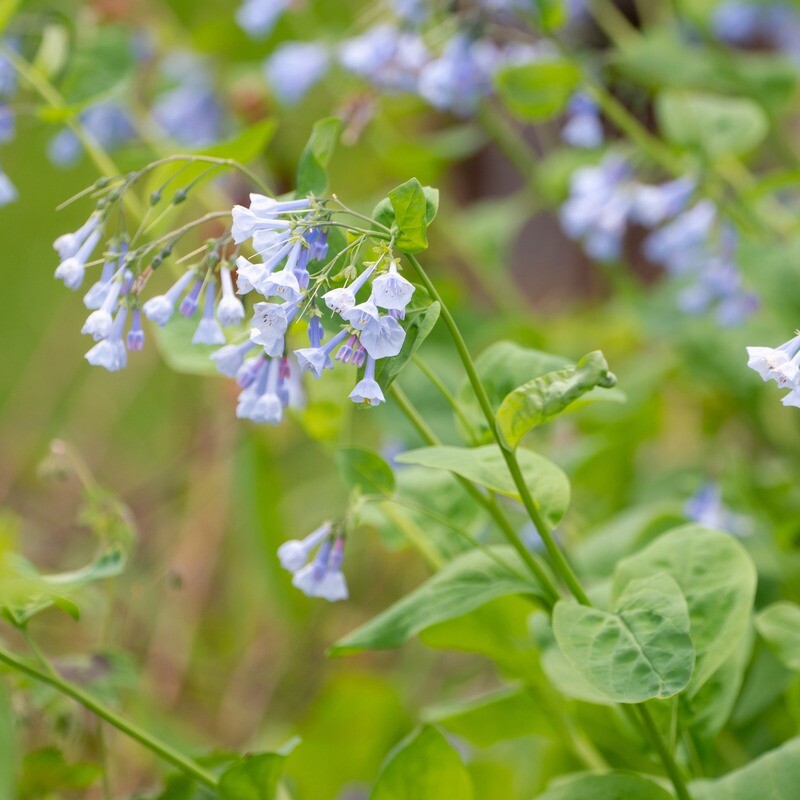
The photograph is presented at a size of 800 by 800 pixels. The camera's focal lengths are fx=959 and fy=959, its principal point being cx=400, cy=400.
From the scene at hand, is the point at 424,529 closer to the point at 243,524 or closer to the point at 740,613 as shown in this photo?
the point at 740,613

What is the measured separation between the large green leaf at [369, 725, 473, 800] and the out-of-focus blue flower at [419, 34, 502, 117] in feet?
2.57

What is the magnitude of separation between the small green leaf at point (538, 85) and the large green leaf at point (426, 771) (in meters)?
0.80

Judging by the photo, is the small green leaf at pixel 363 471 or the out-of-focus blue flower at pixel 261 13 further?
the out-of-focus blue flower at pixel 261 13

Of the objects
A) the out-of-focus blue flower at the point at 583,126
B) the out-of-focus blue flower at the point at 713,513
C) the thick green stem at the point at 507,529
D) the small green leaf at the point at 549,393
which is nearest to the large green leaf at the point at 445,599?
the thick green stem at the point at 507,529

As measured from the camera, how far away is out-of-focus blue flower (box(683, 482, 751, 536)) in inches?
42.7

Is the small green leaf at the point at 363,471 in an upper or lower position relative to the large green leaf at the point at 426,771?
upper

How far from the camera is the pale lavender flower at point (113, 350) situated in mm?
664

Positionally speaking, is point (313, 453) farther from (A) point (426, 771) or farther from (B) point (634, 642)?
(B) point (634, 642)

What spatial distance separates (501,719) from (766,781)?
295 millimetres

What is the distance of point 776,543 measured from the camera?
105 cm

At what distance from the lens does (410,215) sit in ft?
1.91

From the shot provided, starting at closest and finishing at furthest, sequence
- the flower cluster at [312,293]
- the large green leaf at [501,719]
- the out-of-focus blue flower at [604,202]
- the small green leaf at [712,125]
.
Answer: the flower cluster at [312,293], the large green leaf at [501,719], the small green leaf at [712,125], the out-of-focus blue flower at [604,202]

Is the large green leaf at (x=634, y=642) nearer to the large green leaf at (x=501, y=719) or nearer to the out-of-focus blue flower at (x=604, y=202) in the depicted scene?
the large green leaf at (x=501, y=719)

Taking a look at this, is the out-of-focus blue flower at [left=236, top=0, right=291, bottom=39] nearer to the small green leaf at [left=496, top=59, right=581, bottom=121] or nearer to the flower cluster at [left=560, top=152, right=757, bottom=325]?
the small green leaf at [left=496, top=59, right=581, bottom=121]
